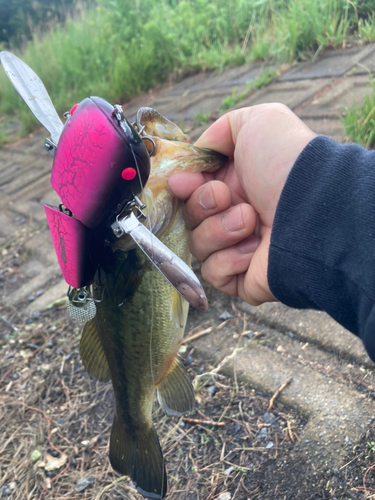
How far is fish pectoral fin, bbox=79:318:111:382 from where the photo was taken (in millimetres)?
1515

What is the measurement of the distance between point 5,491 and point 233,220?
5.15ft

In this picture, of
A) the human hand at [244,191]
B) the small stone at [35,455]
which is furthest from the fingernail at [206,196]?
the small stone at [35,455]

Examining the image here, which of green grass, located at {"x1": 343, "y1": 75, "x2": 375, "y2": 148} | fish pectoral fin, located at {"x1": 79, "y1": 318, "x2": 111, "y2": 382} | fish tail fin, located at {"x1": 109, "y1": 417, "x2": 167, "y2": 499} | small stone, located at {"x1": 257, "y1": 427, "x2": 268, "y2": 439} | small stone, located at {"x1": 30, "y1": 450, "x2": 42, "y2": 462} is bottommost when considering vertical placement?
small stone, located at {"x1": 30, "y1": 450, "x2": 42, "y2": 462}

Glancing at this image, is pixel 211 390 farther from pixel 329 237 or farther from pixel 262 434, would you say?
pixel 329 237

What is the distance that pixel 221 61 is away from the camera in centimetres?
555

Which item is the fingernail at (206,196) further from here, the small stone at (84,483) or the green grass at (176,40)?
the green grass at (176,40)

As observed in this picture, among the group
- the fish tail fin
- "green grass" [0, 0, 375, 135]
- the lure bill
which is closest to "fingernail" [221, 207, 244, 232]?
the lure bill

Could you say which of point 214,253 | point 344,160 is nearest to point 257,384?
point 214,253

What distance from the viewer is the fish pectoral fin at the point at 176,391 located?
1557 mm

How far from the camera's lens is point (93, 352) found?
1.55 meters

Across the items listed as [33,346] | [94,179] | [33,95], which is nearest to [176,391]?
[94,179]

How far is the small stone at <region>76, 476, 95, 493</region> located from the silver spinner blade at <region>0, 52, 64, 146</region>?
4.90 feet

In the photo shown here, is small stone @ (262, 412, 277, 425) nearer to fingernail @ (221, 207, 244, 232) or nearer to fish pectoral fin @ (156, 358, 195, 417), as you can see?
fish pectoral fin @ (156, 358, 195, 417)

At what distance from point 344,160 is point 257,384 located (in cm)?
115
